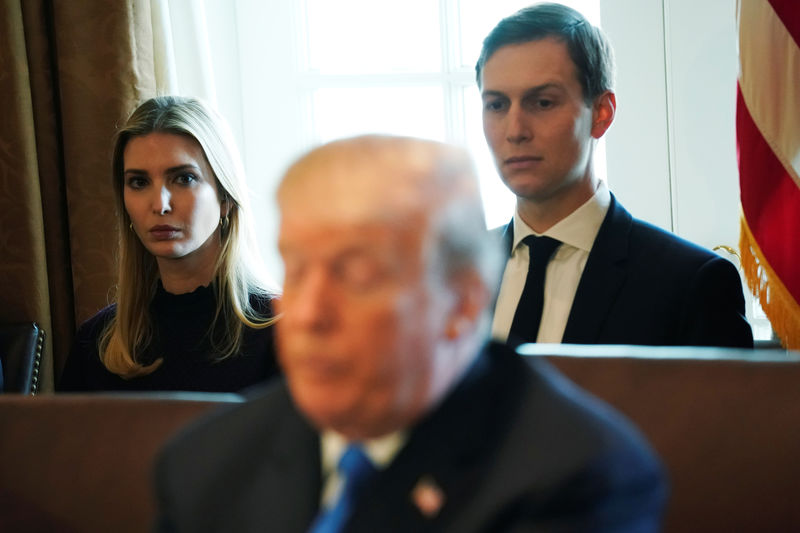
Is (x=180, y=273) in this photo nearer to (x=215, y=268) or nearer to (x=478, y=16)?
(x=215, y=268)

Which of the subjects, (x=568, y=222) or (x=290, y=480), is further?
(x=568, y=222)

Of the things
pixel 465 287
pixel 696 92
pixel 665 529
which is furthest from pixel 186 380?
pixel 696 92

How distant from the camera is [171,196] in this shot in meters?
2.21

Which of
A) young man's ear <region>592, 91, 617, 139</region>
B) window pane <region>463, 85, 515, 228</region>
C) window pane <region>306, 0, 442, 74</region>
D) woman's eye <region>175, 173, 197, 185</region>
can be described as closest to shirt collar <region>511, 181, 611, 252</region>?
young man's ear <region>592, 91, 617, 139</region>

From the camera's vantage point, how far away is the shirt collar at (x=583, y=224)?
6.15ft

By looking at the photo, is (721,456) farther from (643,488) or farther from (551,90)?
(551,90)

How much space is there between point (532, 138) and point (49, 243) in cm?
174

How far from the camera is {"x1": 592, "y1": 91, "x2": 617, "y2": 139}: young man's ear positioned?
1.95 metres

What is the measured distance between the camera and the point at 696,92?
121 inches

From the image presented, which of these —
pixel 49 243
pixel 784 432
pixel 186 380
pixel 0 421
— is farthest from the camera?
pixel 49 243

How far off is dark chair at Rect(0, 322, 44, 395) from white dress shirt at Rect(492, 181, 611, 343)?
4.38ft

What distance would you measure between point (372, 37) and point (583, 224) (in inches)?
66.5

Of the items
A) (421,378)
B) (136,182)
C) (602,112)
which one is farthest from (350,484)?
(136,182)

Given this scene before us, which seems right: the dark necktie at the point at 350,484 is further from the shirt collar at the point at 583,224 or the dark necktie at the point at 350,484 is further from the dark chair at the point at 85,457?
the shirt collar at the point at 583,224
